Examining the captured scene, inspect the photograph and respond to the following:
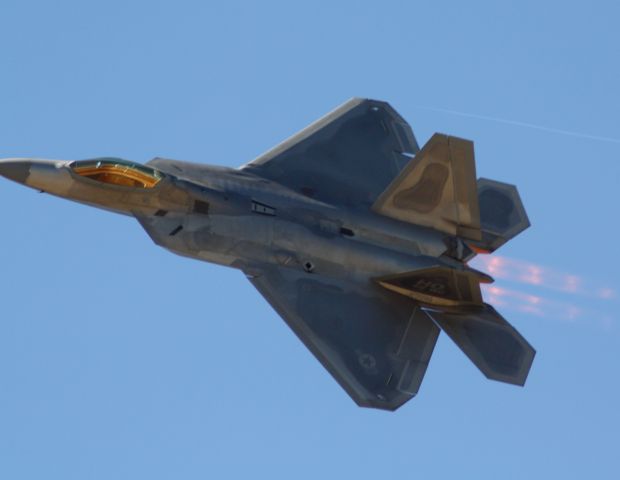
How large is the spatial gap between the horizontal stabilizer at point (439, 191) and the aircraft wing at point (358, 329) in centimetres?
215

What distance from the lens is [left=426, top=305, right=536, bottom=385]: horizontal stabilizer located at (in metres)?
40.8

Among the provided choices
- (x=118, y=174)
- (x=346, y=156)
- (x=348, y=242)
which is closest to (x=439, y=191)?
(x=348, y=242)

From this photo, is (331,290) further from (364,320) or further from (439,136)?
(439,136)

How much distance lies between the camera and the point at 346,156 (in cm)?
4400

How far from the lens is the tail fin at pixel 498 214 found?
1693 inches

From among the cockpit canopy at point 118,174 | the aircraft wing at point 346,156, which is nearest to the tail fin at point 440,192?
the aircraft wing at point 346,156

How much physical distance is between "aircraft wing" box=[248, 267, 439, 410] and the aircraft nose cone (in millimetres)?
5899

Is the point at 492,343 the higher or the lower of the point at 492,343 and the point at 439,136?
the lower

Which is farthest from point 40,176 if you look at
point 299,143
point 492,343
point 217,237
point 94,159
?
point 492,343

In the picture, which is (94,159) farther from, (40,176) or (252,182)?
(252,182)

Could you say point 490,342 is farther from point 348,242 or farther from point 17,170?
point 17,170

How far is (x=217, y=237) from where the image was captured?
4028cm

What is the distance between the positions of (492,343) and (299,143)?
290 inches

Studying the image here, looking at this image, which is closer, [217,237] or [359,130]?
[217,237]
